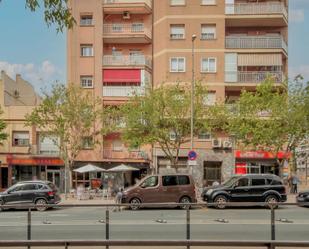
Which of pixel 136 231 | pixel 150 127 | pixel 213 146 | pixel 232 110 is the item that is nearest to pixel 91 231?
pixel 136 231

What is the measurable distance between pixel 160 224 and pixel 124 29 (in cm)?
4015

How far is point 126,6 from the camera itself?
1988 inches

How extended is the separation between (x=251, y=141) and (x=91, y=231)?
29.2 metres

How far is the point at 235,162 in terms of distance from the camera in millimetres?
48375

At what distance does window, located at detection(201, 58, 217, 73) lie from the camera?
4857 centimetres

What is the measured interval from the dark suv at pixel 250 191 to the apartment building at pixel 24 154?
71.7 ft

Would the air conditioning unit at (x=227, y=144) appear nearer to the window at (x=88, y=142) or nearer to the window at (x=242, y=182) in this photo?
the window at (x=88, y=142)

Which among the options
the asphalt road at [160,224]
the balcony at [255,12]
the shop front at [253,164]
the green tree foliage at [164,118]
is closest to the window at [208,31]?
the balcony at [255,12]

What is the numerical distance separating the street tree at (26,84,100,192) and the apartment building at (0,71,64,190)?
2.78 metres

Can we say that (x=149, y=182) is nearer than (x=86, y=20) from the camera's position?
→ Yes

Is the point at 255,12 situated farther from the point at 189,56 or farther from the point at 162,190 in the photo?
the point at 162,190

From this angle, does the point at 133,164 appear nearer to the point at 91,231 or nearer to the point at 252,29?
the point at 252,29

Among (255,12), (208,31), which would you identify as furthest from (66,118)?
(255,12)

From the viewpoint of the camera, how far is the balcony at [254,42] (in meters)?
48.6
